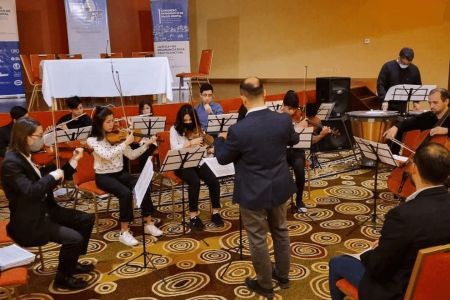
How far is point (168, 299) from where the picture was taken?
326 cm

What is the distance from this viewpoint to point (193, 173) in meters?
4.60

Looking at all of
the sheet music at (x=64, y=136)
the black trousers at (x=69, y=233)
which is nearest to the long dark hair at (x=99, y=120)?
the sheet music at (x=64, y=136)

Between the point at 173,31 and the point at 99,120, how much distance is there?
7.28m

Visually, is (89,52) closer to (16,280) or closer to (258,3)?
(258,3)

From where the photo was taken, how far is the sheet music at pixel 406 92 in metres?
6.16

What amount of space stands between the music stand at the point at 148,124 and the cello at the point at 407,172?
2725 mm

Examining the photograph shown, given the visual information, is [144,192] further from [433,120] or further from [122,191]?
[433,120]

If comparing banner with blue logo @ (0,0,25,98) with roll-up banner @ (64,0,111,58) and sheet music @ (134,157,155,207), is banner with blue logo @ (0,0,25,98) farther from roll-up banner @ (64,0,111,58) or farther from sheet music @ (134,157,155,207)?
sheet music @ (134,157,155,207)

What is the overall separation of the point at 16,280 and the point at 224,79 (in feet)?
35.0

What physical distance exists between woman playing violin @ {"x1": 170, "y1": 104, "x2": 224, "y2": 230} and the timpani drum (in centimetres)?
254

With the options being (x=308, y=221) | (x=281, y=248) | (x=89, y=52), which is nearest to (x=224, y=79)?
(x=89, y=52)

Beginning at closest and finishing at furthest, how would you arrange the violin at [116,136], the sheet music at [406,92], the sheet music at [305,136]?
the violin at [116,136] < the sheet music at [305,136] < the sheet music at [406,92]

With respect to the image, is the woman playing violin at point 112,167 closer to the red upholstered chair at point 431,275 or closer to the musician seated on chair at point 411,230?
the musician seated on chair at point 411,230

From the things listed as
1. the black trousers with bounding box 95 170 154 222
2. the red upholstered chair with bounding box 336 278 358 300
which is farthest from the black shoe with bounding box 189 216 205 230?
the red upholstered chair with bounding box 336 278 358 300
